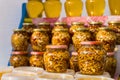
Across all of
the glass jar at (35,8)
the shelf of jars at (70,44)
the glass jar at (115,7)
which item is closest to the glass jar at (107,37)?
the shelf of jars at (70,44)

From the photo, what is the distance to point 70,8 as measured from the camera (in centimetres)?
123

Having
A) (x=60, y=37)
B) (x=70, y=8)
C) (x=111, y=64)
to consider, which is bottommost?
(x=111, y=64)

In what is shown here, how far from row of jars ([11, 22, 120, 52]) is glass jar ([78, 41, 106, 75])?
0.12m

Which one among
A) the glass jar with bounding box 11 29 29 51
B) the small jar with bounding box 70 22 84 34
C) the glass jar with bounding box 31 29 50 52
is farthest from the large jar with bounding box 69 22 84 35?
the glass jar with bounding box 11 29 29 51

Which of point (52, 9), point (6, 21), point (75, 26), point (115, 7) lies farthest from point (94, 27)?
point (6, 21)

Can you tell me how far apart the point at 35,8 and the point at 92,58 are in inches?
22.8

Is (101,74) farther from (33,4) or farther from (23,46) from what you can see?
(33,4)

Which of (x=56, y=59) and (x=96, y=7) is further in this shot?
(x=96, y=7)

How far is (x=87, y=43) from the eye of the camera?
861mm

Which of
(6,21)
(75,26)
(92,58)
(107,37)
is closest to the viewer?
(92,58)

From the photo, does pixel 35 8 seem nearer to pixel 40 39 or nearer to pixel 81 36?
pixel 40 39

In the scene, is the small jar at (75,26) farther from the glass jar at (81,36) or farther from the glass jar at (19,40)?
the glass jar at (19,40)

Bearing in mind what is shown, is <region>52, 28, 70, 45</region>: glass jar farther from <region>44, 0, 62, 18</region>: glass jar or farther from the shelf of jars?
<region>44, 0, 62, 18</region>: glass jar

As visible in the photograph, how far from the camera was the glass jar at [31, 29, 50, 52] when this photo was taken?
42.5 inches
